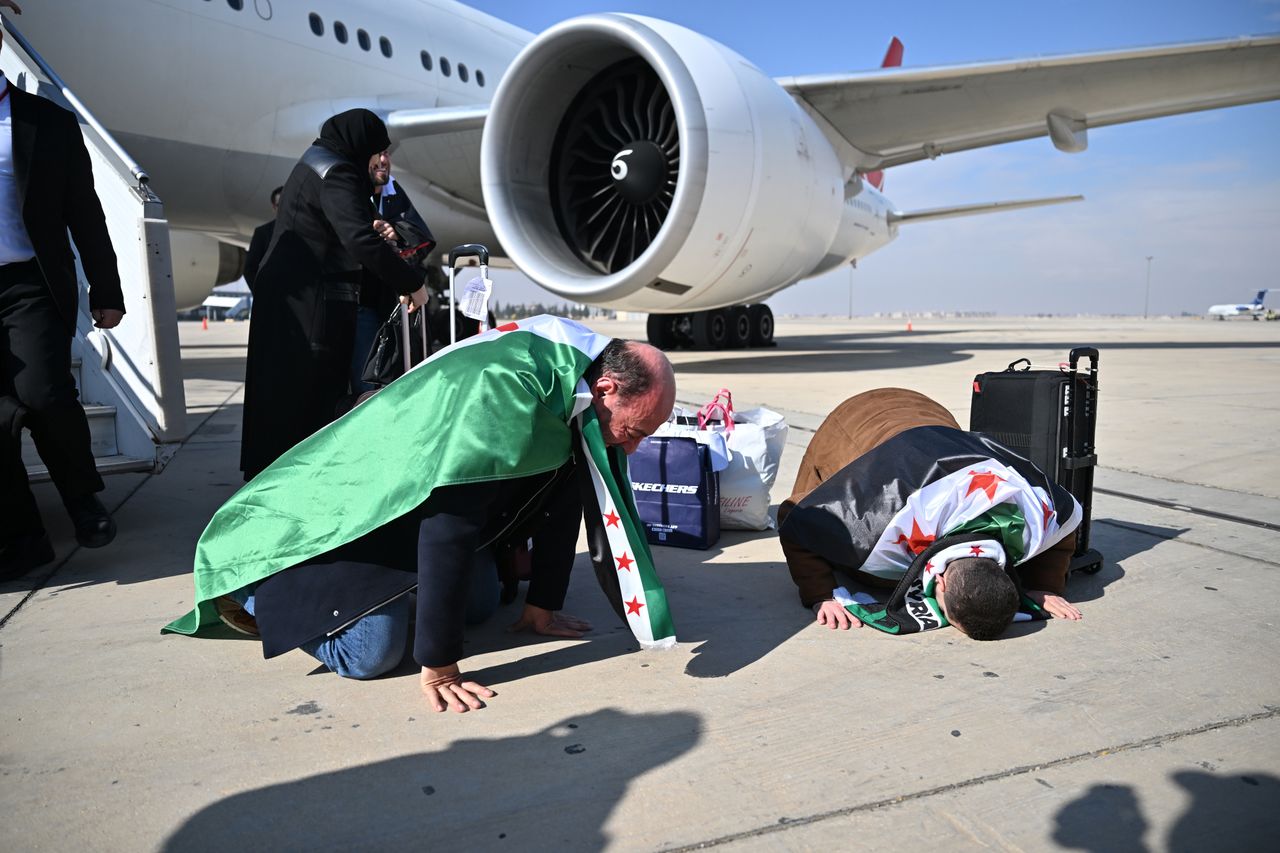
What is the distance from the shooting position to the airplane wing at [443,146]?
7.71 metres

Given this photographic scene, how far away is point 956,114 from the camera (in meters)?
8.10

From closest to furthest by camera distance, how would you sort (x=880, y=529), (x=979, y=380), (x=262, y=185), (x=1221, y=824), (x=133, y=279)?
(x=1221, y=824)
(x=880, y=529)
(x=979, y=380)
(x=133, y=279)
(x=262, y=185)

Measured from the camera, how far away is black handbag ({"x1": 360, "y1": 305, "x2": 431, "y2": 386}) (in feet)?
10.4

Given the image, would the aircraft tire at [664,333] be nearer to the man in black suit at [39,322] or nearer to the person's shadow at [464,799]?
the man in black suit at [39,322]

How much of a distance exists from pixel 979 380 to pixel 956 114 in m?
6.15

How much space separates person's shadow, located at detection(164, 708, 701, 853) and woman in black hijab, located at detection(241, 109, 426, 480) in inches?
64.8

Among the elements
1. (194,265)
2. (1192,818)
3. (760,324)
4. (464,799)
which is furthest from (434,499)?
(760,324)

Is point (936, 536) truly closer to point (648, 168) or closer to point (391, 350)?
point (391, 350)

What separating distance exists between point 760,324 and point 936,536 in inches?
428

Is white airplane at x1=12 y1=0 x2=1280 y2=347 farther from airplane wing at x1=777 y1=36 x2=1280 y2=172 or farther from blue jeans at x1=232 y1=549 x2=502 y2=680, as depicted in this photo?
blue jeans at x1=232 y1=549 x2=502 y2=680

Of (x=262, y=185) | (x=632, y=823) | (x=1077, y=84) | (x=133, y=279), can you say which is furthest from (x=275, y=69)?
(x=632, y=823)

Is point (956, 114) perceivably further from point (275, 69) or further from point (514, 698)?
point (514, 698)

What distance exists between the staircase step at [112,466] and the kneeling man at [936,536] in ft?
7.00

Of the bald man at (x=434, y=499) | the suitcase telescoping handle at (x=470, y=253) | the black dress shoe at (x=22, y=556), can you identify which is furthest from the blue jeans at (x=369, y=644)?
the suitcase telescoping handle at (x=470, y=253)
